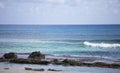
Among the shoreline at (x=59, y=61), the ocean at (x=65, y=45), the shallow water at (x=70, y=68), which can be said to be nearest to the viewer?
the shallow water at (x=70, y=68)

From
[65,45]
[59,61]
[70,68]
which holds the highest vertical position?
[65,45]

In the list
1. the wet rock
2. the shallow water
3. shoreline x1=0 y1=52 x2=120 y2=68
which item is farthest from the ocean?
the shallow water

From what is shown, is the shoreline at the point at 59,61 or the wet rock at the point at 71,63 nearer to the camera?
the shoreline at the point at 59,61

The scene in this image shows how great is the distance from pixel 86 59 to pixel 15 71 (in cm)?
287

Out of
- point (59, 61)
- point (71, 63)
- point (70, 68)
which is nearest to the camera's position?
point (70, 68)

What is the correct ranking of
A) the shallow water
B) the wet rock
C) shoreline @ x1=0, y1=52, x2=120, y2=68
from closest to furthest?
the shallow water → shoreline @ x1=0, y1=52, x2=120, y2=68 → the wet rock

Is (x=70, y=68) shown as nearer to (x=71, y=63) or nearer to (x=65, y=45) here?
(x=71, y=63)

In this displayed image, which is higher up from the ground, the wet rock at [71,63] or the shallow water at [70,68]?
the wet rock at [71,63]

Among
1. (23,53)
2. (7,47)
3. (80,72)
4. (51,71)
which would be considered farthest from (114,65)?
(7,47)

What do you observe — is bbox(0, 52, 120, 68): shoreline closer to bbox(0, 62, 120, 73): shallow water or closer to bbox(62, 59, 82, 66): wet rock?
bbox(62, 59, 82, 66): wet rock

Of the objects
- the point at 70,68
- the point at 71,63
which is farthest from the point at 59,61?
the point at 70,68

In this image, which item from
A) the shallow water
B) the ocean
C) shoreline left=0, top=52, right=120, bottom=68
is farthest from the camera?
the ocean

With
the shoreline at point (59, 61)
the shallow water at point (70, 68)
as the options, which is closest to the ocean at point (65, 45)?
the shoreline at point (59, 61)

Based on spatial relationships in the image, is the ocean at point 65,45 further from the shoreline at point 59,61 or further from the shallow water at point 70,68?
the shallow water at point 70,68
